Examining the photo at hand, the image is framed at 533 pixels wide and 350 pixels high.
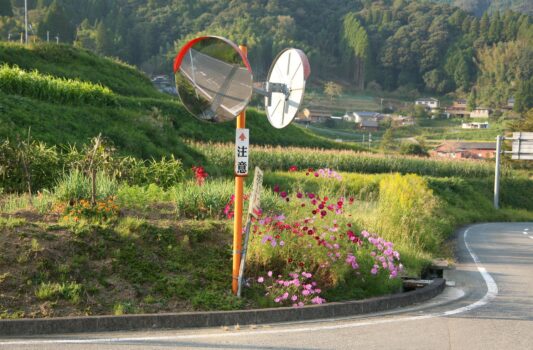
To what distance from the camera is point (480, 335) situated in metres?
7.85

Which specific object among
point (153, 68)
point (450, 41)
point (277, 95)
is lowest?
point (277, 95)

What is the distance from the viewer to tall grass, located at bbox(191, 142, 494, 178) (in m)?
33.4

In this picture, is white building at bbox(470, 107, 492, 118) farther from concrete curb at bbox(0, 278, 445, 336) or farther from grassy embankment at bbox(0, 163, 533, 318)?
concrete curb at bbox(0, 278, 445, 336)

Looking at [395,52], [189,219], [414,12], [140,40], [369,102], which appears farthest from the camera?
[414,12]

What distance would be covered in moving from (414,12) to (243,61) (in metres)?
182

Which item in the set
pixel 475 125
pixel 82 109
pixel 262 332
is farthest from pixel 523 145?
pixel 475 125

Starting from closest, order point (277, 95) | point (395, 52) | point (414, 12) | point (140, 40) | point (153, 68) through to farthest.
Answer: point (277, 95) → point (153, 68) → point (140, 40) → point (395, 52) → point (414, 12)

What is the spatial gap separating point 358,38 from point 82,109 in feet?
470

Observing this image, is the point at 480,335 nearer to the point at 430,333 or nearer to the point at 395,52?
the point at 430,333

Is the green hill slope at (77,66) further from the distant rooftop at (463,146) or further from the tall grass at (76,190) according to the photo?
the distant rooftop at (463,146)

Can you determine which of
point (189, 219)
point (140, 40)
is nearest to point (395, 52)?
point (140, 40)

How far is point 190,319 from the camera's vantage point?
25.0 ft

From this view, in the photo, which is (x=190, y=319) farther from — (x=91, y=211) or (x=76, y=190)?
(x=76, y=190)

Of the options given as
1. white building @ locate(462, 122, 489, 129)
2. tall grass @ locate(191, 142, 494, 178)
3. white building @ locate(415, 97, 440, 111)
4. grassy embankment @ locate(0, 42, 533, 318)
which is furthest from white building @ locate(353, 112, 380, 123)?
grassy embankment @ locate(0, 42, 533, 318)
